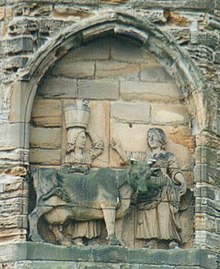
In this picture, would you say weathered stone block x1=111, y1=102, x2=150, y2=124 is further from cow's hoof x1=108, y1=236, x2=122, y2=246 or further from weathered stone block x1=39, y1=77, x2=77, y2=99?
cow's hoof x1=108, y1=236, x2=122, y2=246

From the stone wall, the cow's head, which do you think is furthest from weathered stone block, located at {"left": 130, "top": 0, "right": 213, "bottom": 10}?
the cow's head

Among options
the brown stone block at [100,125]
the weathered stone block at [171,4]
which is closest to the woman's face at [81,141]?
the brown stone block at [100,125]

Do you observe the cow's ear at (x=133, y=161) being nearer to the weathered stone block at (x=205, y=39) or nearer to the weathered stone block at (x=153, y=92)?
the weathered stone block at (x=153, y=92)

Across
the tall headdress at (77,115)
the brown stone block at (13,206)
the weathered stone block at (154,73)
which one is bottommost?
the brown stone block at (13,206)

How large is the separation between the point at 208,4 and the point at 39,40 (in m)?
1.64

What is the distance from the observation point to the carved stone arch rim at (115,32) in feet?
62.5

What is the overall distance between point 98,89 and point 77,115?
14.0 inches

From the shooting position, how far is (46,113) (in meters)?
19.2

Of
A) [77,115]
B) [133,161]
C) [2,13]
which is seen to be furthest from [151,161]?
[2,13]

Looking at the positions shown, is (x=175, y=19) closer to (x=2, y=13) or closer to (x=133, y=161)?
(x=133, y=161)

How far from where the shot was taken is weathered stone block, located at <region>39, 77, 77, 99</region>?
63.1 ft

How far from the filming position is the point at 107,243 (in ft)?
61.9

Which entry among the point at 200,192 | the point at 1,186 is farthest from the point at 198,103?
the point at 1,186

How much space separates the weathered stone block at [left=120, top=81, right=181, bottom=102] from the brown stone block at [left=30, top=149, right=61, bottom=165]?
34.1 inches
